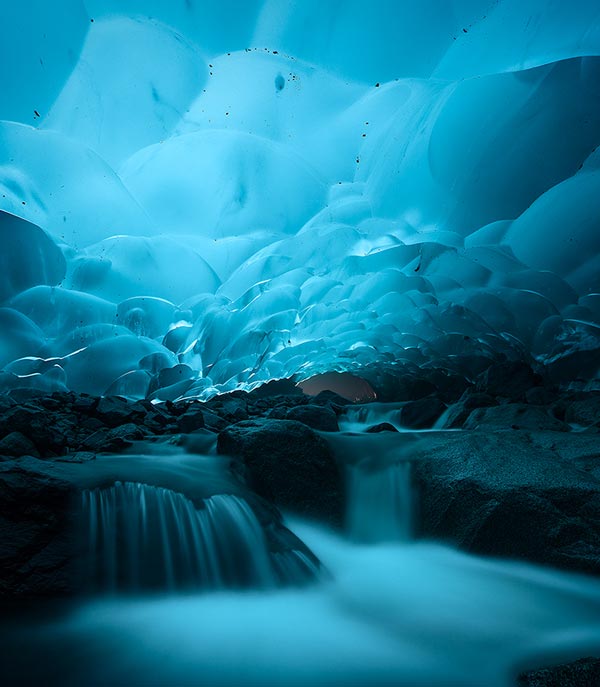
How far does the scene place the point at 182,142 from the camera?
1413 cm

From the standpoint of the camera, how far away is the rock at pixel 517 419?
518 cm

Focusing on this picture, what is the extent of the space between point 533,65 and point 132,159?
11.1 metres

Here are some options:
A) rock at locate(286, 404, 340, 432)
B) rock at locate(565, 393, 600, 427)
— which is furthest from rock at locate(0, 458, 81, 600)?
rock at locate(565, 393, 600, 427)

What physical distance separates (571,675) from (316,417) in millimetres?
4554

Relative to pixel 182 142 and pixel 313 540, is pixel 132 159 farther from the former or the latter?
pixel 313 540

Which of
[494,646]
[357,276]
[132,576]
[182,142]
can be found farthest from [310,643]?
[182,142]

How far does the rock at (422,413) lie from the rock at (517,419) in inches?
52.3

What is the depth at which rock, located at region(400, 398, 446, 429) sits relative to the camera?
7789mm

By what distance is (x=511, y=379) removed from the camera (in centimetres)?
914

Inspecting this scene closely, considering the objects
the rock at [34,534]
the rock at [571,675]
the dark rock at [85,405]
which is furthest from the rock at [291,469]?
the dark rock at [85,405]

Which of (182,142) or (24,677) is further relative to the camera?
(182,142)

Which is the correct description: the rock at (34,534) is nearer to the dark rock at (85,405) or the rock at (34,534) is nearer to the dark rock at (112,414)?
the dark rock at (112,414)

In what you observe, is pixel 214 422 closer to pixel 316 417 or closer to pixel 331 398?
pixel 316 417

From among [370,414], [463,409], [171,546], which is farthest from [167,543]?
[370,414]
